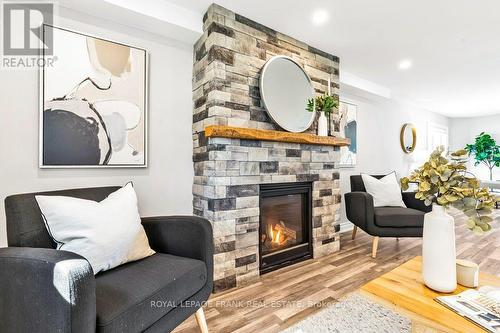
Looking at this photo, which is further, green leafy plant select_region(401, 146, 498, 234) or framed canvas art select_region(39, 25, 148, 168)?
framed canvas art select_region(39, 25, 148, 168)

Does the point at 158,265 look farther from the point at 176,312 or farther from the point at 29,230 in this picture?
the point at 29,230

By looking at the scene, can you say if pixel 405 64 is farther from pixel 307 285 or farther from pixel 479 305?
pixel 479 305

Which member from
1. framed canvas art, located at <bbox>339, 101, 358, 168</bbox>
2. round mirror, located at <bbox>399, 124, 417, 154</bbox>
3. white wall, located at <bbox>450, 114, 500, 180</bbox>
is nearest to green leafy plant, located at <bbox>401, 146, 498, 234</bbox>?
framed canvas art, located at <bbox>339, 101, 358, 168</bbox>

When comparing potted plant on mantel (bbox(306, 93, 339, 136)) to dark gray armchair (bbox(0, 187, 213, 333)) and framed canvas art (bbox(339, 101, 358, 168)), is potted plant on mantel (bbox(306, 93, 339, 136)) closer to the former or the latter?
framed canvas art (bbox(339, 101, 358, 168))

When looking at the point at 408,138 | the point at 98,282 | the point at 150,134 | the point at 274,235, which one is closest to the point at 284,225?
the point at 274,235

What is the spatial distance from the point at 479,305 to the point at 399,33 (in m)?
2.34

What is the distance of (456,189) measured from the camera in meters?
1.13

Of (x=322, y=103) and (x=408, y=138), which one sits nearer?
(x=322, y=103)

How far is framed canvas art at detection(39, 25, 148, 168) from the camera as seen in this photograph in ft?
5.59

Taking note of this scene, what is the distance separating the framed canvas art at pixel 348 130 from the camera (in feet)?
11.7

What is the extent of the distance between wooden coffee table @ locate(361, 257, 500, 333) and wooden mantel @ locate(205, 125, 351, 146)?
4.13 feet

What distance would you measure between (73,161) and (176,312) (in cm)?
129

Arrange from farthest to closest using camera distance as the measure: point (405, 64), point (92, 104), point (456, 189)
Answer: point (405, 64) < point (92, 104) < point (456, 189)

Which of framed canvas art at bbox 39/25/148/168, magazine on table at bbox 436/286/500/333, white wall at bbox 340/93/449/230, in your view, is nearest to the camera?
magazine on table at bbox 436/286/500/333
